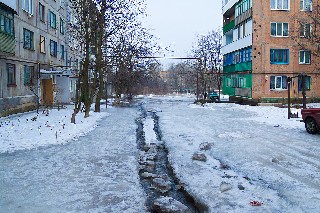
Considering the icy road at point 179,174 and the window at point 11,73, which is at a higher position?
the window at point 11,73

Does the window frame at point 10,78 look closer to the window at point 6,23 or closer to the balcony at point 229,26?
the window at point 6,23

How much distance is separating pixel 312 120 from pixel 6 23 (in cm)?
1675

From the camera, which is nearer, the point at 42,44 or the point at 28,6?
the point at 28,6

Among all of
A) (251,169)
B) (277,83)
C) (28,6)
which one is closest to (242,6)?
(277,83)

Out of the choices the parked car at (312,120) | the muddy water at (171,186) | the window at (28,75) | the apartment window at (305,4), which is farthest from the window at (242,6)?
the muddy water at (171,186)

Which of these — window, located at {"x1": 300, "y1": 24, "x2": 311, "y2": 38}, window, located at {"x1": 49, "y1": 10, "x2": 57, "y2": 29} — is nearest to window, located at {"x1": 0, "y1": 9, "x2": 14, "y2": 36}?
window, located at {"x1": 49, "y1": 10, "x2": 57, "y2": 29}

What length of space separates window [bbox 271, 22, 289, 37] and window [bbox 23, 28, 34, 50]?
816 inches

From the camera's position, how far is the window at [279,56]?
32.2m

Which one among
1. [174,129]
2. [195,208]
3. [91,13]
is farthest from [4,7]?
[195,208]

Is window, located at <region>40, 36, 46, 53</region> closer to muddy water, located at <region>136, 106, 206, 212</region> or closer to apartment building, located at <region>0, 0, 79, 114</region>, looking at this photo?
apartment building, located at <region>0, 0, 79, 114</region>

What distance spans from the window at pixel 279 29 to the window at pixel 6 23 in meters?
22.2

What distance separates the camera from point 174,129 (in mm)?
15883

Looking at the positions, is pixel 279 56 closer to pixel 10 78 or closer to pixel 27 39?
pixel 27 39

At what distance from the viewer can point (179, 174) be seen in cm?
812
